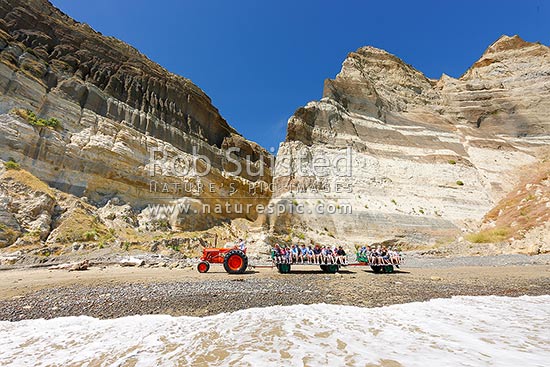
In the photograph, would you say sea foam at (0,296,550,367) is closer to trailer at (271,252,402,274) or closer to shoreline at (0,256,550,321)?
shoreline at (0,256,550,321)

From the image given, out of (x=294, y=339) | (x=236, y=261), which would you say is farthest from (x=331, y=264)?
(x=294, y=339)

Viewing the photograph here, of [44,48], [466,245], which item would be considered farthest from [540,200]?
[44,48]

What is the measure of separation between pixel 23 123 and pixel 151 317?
24.0 m

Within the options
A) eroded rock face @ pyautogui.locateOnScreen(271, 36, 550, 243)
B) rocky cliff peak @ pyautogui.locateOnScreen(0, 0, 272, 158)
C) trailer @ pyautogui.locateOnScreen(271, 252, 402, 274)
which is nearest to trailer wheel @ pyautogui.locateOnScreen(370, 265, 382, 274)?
trailer @ pyautogui.locateOnScreen(271, 252, 402, 274)

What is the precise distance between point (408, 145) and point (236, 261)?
1424 inches

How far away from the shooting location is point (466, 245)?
22.9 m

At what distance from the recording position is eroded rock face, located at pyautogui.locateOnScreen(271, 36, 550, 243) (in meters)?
31.5

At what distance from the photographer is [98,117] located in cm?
2703

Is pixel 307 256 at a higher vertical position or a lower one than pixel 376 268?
higher

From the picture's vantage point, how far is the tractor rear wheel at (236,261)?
12.6 meters

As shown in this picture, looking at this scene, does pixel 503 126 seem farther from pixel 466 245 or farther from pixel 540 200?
pixel 466 245

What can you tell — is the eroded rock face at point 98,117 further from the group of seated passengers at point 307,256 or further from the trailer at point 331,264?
the trailer at point 331,264

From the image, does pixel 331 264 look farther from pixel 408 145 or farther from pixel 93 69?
pixel 93 69

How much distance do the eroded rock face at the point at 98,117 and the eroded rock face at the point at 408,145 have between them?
10462 mm
